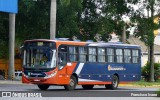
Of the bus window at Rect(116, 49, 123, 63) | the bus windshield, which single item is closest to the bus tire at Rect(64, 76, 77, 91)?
the bus windshield

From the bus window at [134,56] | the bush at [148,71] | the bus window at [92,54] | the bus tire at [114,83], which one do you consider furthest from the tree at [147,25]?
the bus window at [92,54]

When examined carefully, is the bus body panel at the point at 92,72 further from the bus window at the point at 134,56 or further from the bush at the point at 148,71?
the bush at the point at 148,71

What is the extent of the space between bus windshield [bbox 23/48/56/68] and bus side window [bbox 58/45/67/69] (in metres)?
0.39

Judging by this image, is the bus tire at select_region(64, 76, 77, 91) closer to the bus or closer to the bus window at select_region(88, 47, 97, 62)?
the bus

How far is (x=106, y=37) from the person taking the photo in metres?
57.1

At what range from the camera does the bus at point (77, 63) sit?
29953 mm

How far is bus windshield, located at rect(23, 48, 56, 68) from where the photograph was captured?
2991 cm

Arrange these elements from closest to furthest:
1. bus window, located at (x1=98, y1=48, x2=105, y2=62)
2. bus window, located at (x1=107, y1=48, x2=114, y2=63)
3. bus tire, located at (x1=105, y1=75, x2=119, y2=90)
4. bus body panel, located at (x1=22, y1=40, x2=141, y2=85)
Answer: bus body panel, located at (x1=22, y1=40, x2=141, y2=85) < bus window, located at (x1=98, y1=48, x2=105, y2=62) < bus window, located at (x1=107, y1=48, x2=114, y2=63) < bus tire, located at (x1=105, y1=75, x2=119, y2=90)

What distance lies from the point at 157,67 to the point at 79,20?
31.7 ft

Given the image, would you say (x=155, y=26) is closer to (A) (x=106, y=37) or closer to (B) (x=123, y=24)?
(B) (x=123, y=24)

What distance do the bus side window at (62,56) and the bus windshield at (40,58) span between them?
0.39m

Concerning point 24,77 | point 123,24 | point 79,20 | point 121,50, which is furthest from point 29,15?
point 24,77

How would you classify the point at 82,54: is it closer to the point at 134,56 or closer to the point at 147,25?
the point at 134,56

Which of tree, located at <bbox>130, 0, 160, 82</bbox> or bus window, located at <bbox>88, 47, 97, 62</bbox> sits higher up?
tree, located at <bbox>130, 0, 160, 82</bbox>
